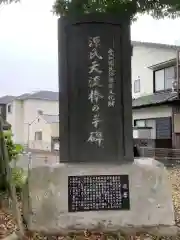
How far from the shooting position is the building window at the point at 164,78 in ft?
66.4

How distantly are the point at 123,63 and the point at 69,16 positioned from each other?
1.14 meters

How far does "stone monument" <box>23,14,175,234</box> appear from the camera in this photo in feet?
17.2

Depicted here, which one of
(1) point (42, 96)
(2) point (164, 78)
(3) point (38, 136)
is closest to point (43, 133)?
(3) point (38, 136)

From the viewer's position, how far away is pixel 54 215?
204 inches

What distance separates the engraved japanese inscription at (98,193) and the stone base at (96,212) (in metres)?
0.06

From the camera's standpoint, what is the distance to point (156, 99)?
65.8ft

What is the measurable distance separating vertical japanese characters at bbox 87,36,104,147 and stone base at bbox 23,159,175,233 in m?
0.50

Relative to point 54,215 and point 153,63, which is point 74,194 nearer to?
point 54,215

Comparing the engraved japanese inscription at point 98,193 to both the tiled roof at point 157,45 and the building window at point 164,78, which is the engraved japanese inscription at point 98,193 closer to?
the building window at point 164,78

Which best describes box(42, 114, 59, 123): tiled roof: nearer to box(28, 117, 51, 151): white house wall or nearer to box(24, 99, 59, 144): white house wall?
box(28, 117, 51, 151): white house wall

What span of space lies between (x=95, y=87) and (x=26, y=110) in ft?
111

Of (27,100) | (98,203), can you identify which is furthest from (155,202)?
(27,100)

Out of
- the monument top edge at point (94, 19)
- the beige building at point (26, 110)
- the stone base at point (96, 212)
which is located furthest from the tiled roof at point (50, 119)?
the stone base at point (96, 212)

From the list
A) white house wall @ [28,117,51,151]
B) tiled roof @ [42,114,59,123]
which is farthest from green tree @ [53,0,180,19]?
tiled roof @ [42,114,59,123]
